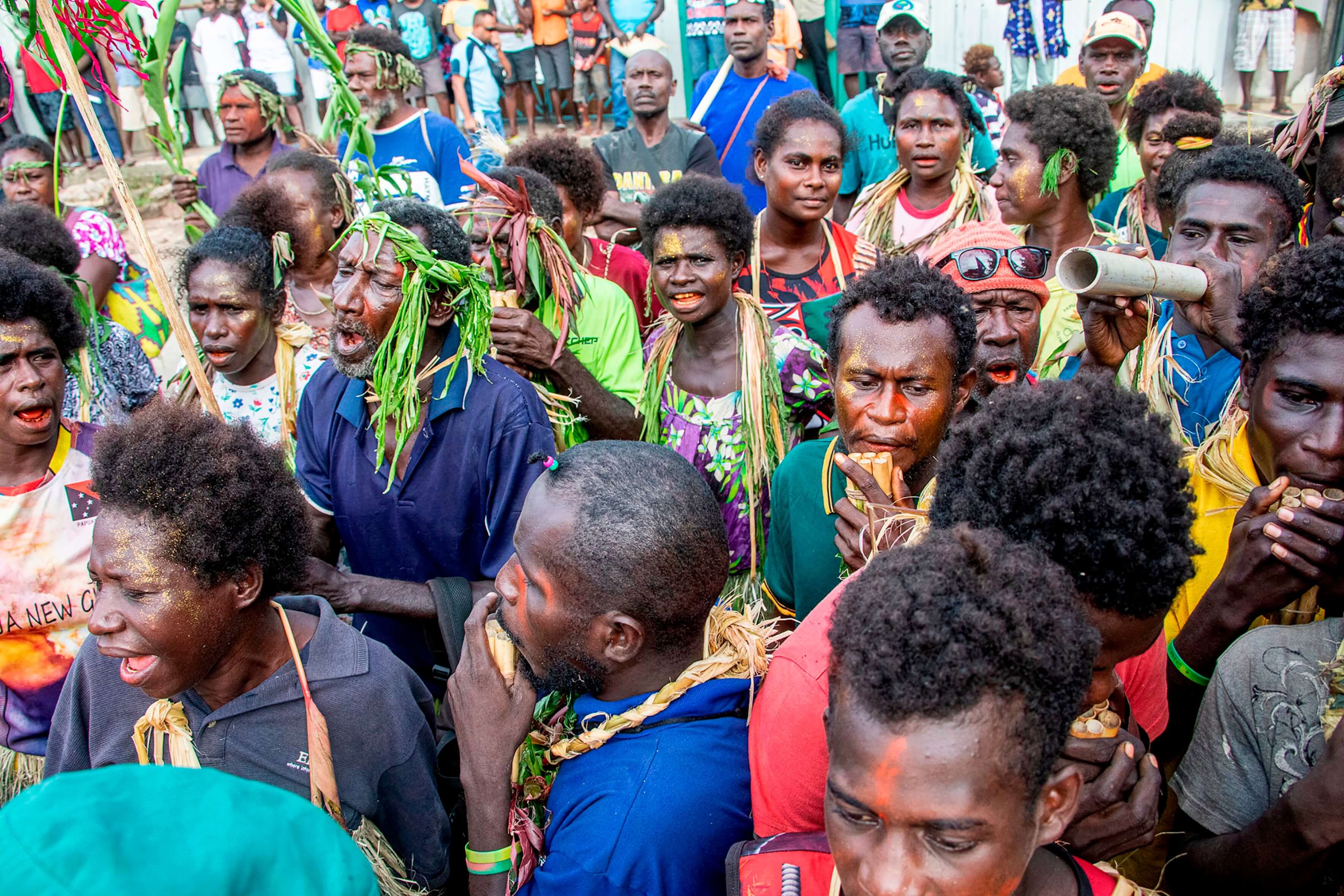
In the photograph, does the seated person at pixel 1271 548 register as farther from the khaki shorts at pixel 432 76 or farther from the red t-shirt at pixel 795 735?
the khaki shorts at pixel 432 76

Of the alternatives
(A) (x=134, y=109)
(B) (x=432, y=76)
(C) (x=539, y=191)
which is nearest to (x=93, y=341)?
(C) (x=539, y=191)

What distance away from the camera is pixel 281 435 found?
3.78 metres

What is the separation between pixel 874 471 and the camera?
2.36m

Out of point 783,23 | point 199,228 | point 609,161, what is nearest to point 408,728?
point 199,228

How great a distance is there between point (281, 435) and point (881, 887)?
315 centimetres

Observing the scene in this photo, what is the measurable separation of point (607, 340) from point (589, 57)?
309 inches

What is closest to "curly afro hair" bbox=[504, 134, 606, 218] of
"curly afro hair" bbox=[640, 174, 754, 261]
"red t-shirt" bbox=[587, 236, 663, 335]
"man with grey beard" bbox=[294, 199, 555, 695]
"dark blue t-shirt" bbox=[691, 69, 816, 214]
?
"red t-shirt" bbox=[587, 236, 663, 335]

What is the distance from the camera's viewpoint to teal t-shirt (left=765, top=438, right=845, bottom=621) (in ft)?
8.57

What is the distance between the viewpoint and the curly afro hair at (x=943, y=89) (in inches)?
199

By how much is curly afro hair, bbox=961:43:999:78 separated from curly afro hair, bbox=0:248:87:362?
6944 mm

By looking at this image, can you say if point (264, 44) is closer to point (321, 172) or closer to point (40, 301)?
point (321, 172)

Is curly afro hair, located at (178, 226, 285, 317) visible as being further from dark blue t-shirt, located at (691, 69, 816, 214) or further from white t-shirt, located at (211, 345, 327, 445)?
dark blue t-shirt, located at (691, 69, 816, 214)

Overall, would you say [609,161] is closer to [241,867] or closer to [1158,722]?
[1158,722]

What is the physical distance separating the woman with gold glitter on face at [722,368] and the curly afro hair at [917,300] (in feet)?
2.52
